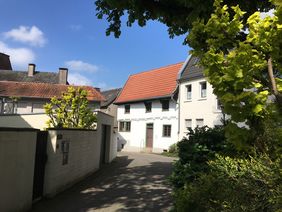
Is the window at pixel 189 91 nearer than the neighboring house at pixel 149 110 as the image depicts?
Yes

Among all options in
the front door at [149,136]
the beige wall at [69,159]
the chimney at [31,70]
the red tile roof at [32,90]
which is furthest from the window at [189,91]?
the chimney at [31,70]

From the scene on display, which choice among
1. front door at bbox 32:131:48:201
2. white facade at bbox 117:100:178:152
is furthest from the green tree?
white facade at bbox 117:100:178:152

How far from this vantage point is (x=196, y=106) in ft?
102

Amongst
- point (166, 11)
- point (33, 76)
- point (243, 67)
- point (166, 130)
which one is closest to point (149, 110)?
point (166, 130)

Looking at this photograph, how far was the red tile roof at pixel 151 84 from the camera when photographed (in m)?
37.4

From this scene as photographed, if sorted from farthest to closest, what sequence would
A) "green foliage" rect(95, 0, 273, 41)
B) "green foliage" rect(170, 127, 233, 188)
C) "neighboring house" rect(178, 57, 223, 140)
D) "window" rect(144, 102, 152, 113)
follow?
"window" rect(144, 102, 152, 113) → "neighboring house" rect(178, 57, 223, 140) → "green foliage" rect(170, 127, 233, 188) → "green foliage" rect(95, 0, 273, 41)

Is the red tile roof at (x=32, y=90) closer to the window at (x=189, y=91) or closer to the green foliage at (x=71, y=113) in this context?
the window at (x=189, y=91)

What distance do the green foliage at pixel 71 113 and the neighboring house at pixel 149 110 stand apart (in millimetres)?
18060

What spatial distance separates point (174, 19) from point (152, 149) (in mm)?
30344

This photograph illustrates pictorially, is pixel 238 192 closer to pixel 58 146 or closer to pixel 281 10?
pixel 281 10

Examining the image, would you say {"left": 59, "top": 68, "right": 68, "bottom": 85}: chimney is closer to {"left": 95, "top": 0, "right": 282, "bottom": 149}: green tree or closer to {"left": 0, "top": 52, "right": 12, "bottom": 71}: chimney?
{"left": 0, "top": 52, "right": 12, "bottom": 71}: chimney

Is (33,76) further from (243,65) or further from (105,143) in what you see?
(243,65)

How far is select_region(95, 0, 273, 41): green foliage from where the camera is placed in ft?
21.9

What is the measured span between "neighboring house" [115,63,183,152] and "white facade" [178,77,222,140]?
1.48m
